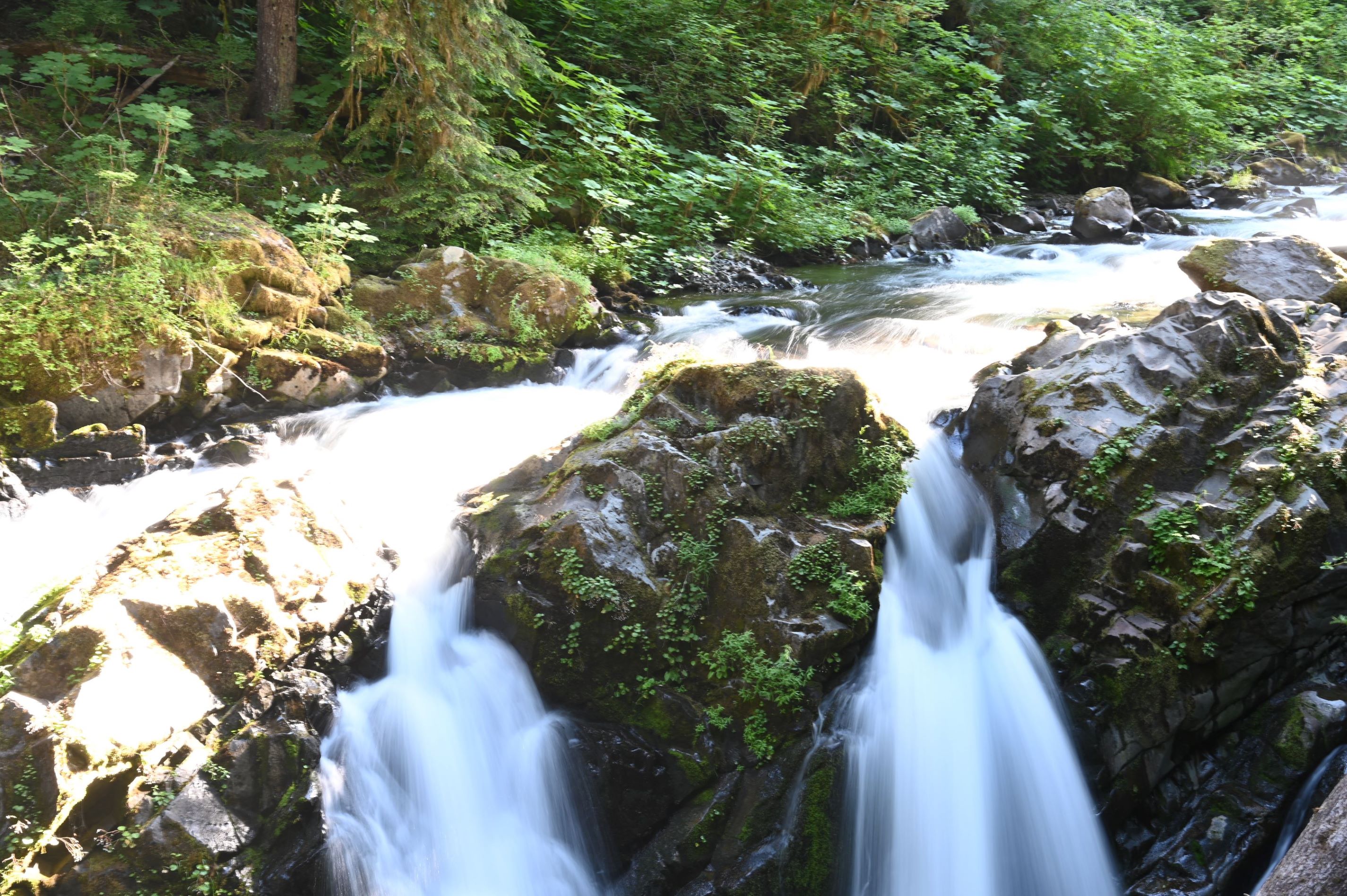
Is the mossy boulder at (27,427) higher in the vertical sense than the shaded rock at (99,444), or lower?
higher

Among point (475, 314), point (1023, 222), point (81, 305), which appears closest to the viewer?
point (81, 305)

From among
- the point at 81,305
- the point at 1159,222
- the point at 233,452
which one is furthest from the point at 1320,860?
the point at 1159,222

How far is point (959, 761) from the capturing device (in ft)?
14.5

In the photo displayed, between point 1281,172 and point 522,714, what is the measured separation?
19.1 meters

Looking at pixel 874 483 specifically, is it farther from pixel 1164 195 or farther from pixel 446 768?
pixel 1164 195

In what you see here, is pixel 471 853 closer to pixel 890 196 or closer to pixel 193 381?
pixel 193 381

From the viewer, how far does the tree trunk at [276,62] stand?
311 inches

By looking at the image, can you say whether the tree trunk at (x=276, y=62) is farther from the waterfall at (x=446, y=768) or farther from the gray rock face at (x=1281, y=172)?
the gray rock face at (x=1281, y=172)

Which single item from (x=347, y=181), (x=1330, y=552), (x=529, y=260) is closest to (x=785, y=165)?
(x=529, y=260)

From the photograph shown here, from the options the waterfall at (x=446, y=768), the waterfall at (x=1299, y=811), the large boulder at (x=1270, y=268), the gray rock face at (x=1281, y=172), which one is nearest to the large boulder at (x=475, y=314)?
the waterfall at (x=446, y=768)

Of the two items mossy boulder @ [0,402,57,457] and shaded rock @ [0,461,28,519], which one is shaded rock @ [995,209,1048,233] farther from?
shaded rock @ [0,461,28,519]

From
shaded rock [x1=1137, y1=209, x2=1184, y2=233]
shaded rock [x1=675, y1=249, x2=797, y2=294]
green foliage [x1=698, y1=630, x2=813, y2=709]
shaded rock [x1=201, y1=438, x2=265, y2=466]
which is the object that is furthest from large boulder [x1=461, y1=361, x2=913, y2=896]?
shaded rock [x1=1137, y1=209, x2=1184, y2=233]

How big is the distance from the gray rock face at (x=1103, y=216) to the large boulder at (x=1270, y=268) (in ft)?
18.3

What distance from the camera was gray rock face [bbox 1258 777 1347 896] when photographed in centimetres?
226
